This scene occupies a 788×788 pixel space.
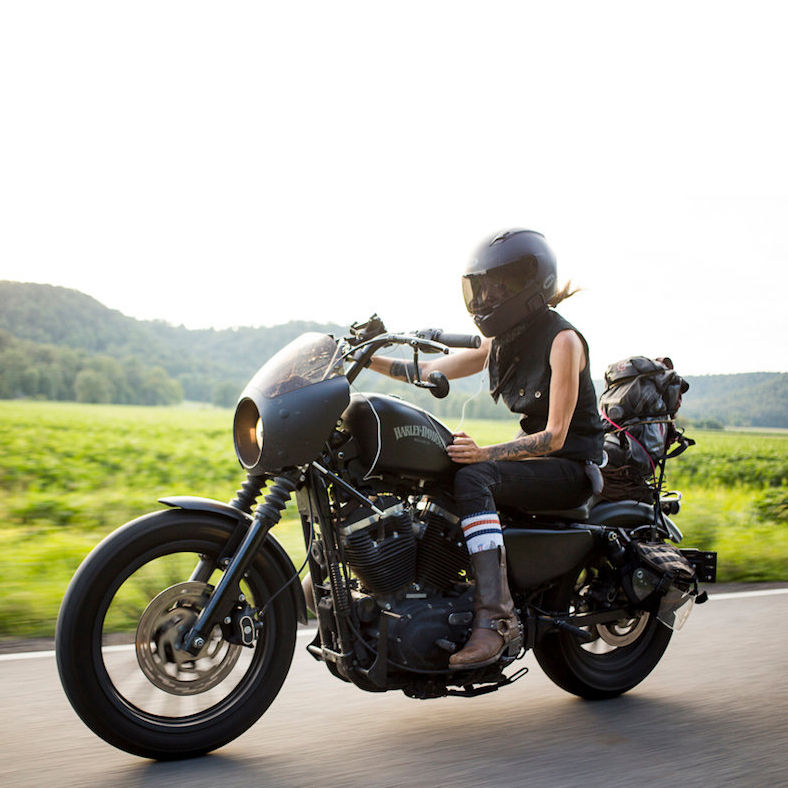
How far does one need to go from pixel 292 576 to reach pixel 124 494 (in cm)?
776

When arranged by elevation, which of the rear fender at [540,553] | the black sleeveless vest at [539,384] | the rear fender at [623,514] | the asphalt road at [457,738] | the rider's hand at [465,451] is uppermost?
the black sleeveless vest at [539,384]

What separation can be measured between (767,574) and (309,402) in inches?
206

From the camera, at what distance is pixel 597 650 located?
4.43 meters

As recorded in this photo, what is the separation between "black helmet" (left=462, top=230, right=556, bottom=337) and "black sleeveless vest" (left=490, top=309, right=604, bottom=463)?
3.1 inches

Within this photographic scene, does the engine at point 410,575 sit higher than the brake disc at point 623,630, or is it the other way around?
the engine at point 410,575

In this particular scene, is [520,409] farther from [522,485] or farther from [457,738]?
[457,738]

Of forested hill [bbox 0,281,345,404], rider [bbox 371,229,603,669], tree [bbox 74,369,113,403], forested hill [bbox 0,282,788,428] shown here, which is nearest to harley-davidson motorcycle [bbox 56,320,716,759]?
rider [bbox 371,229,603,669]

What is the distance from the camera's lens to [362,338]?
365 centimetres

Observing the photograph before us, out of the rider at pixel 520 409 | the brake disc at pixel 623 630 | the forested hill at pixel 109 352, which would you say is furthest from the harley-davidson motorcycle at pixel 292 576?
the forested hill at pixel 109 352

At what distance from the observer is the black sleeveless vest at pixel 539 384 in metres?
4.02

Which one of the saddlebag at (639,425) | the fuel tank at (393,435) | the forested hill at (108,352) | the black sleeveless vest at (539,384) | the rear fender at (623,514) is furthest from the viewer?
the forested hill at (108,352)

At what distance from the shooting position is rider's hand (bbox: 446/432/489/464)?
3.74m

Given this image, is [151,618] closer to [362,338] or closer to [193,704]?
[193,704]

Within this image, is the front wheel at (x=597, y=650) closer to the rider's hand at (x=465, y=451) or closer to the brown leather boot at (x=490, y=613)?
the brown leather boot at (x=490, y=613)
